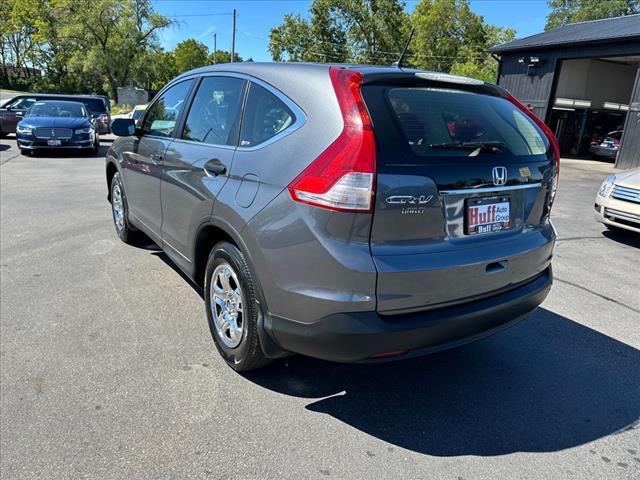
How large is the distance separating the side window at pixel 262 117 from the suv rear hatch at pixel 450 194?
0.49 metres

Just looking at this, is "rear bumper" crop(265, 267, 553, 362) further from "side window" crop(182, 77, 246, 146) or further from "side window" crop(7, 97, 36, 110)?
A: "side window" crop(7, 97, 36, 110)

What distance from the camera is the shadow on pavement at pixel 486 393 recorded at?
252 cm

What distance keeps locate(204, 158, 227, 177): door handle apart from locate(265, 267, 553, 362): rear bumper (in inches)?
37.9

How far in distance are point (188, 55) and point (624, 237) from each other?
85.6 metres

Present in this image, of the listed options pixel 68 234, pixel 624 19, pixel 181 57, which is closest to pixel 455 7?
pixel 624 19

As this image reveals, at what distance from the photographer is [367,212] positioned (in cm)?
215

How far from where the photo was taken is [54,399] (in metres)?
2.67

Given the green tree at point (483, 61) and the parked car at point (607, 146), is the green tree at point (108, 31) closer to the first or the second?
the green tree at point (483, 61)

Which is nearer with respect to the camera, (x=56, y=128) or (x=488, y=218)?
(x=488, y=218)

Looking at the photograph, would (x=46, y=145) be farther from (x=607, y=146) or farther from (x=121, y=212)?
(x=607, y=146)

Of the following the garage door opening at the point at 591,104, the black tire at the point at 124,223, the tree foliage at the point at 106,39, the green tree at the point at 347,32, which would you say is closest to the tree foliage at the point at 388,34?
the green tree at the point at 347,32

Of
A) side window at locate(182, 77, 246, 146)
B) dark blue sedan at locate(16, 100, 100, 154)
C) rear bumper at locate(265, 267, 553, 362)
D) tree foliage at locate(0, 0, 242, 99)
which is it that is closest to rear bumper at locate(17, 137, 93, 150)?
dark blue sedan at locate(16, 100, 100, 154)

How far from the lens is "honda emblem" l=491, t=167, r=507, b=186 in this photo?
8.20ft

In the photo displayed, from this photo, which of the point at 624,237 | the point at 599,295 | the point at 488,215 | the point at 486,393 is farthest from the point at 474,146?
the point at 624,237
